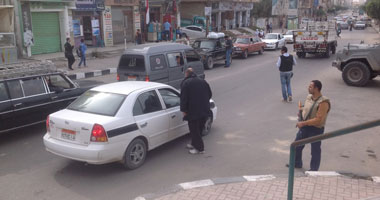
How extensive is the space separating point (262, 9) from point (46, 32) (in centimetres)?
4399

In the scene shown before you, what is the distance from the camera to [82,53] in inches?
746

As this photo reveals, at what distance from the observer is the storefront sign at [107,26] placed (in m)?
26.7

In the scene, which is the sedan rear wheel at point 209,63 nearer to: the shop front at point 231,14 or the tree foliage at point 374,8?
the shop front at point 231,14

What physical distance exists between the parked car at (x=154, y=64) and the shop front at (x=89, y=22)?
14908 millimetres

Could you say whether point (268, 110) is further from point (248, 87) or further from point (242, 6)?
point (242, 6)

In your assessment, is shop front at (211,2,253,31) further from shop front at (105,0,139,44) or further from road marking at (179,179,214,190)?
road marking at (179,179,214,190)

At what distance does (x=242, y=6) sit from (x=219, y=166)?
47.5 m

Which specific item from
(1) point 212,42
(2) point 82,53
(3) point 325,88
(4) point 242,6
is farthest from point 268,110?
(4) point 242,6

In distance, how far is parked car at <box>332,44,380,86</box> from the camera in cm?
1348

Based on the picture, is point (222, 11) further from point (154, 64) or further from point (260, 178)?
point (260, 178)

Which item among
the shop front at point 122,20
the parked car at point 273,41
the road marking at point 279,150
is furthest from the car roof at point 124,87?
the parked car at point 273,41

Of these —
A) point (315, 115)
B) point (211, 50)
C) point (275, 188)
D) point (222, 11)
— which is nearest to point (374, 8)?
point (222, 11)

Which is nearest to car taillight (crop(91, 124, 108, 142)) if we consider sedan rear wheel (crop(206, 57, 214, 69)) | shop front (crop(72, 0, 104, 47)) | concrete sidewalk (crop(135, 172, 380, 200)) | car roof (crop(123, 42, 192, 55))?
concrete sidewalk (crop(135, 172, 380, 200))

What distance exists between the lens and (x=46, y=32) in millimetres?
22234
